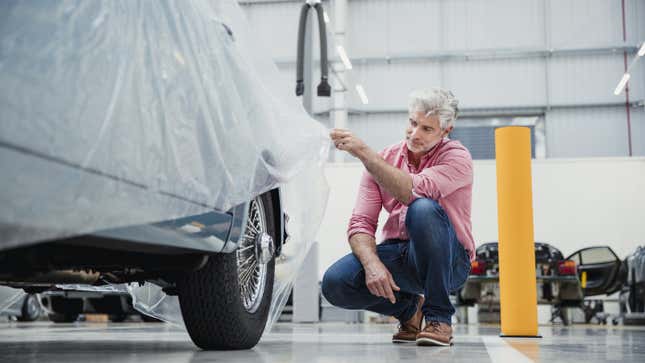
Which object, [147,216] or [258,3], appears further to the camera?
[258,3]

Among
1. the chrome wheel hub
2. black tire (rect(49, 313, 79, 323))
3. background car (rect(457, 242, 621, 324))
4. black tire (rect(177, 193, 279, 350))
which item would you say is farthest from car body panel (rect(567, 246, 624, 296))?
black tire (rect(177, 193, 279, 350))

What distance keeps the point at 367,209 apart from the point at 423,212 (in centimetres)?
36

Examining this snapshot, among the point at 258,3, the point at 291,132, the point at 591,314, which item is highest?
the point at 258,3

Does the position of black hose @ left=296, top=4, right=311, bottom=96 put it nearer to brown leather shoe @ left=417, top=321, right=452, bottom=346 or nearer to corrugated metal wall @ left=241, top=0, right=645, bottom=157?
brown leather shoe @ left=417, top=321, right=452, bottom=346

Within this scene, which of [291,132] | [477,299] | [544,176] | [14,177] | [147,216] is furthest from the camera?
[544,176]

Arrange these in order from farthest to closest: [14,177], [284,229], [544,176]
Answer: [544,176], [284,229], [14,177]

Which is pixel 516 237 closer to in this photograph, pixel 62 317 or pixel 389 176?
pixel 389 176

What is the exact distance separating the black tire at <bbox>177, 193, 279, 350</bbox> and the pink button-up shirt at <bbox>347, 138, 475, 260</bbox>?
67cm

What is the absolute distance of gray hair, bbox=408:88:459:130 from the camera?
2.74m

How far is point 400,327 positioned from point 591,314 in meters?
7.60

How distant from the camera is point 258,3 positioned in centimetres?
1520

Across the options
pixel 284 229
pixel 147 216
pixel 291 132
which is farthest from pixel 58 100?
pixel 284 229

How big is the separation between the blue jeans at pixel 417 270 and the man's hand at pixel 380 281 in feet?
0.34

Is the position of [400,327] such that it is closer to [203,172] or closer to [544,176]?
[203,172]
